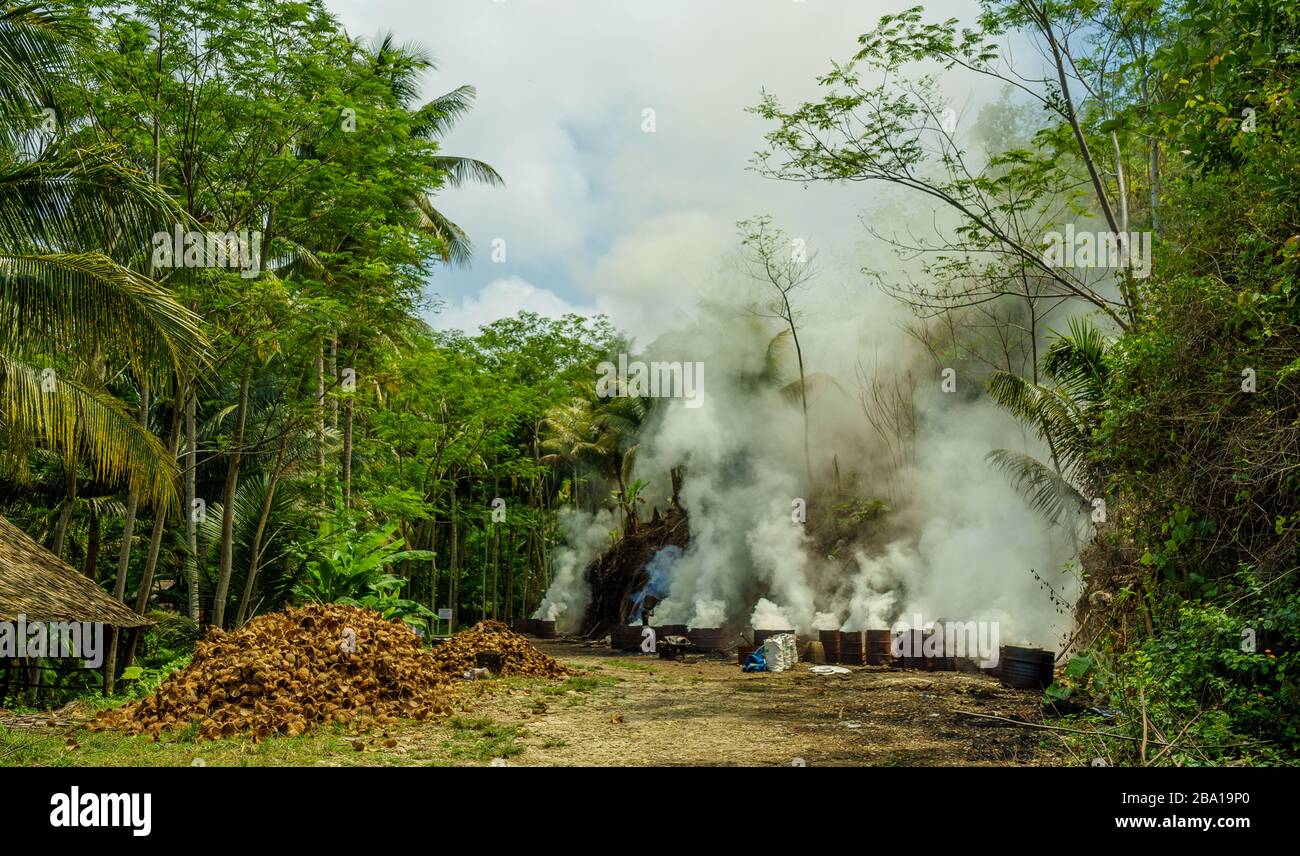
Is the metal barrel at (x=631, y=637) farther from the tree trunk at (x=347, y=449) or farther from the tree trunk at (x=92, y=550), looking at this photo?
the tree trunk at (x=92, y=550)

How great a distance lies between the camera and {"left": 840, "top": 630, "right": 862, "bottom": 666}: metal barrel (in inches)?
738

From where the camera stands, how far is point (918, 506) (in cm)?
2291

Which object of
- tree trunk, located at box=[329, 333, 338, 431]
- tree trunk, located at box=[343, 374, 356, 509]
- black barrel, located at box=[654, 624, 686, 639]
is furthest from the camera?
black barrel, located at box=[654, 624, 686, 639]

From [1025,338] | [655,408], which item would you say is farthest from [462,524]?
[1025,338]

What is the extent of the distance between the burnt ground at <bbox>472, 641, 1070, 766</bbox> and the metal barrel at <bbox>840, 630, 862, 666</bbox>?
50.0 inches

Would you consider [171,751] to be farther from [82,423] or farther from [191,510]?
[191,510]

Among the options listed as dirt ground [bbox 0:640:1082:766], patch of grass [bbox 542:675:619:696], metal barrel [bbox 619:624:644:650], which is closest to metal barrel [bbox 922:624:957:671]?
dirt ground [bbox 0:640:1082:766]

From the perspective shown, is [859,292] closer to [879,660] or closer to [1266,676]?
[879,660]

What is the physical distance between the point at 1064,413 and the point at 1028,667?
4.36 meters

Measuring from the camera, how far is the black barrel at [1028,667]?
13203 mm

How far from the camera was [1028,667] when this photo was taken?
13289mm

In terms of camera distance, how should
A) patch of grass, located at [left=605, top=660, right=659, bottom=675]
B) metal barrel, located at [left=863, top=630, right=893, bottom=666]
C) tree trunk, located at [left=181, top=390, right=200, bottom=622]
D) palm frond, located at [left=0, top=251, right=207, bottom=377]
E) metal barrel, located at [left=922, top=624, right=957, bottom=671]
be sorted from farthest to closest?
patch of grass, located at [left=605, top=660, right=659, bottom=675], metal barrel, located at [left=863, top=630, right=893, bottom=666], metal barrel, located at [left=922, top=624, right=957, bottom=671], tree trunk, located at [left=181, top=390, right=200, bottom=622], palm frond, located at [left=0, top=251, right=207, bottom=377]

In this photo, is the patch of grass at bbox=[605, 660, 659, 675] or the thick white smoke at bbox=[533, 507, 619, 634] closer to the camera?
the patch of grass at bbox=[605, 660, 659, 675]

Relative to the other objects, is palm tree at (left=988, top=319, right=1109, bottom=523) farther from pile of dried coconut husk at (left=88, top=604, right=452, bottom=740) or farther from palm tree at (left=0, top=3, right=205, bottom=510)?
palm tree at (left=0, top=3, right=205, bottom=510)
